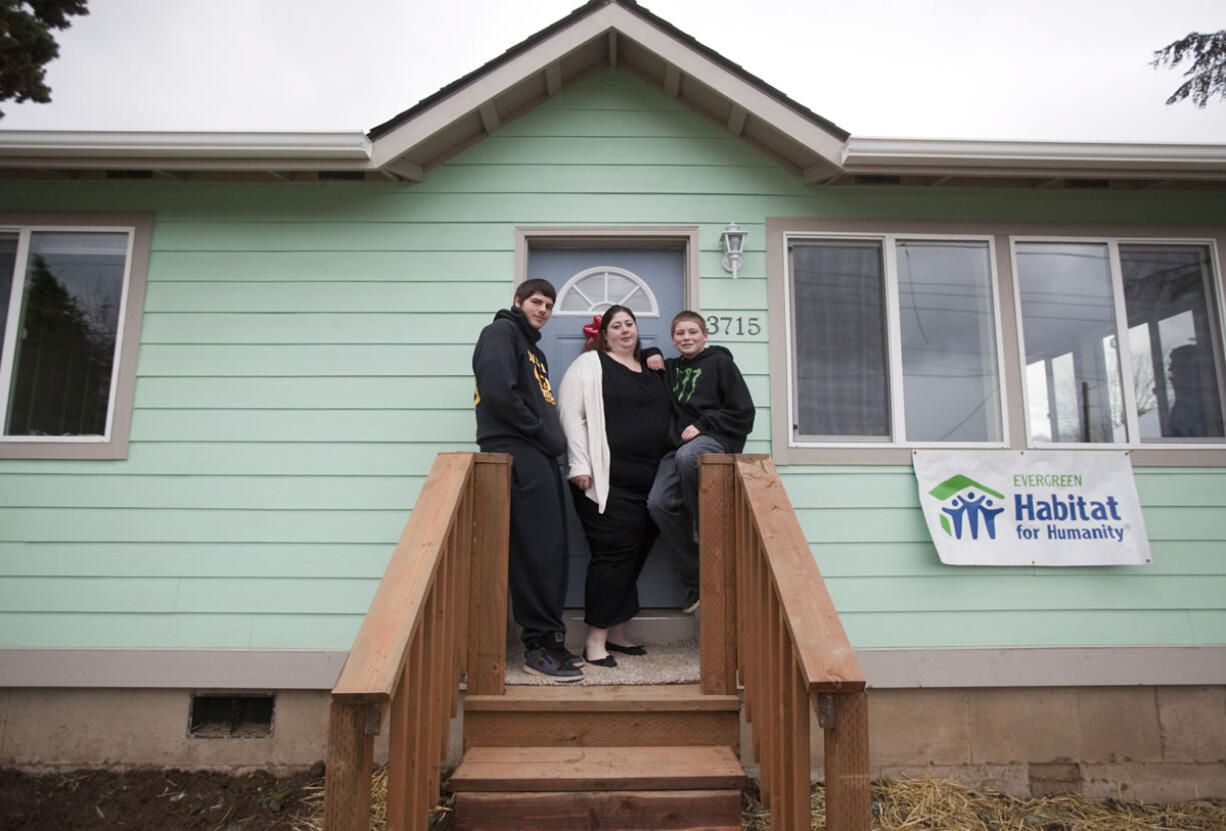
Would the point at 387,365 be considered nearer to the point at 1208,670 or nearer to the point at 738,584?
the point at 738,584

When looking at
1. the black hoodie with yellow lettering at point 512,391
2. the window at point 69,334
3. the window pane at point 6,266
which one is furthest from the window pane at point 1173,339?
the window pane at point 6,266

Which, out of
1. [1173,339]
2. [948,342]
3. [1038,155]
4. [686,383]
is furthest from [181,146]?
[1173,339]

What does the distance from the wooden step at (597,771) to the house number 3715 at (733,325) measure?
2.18 metres

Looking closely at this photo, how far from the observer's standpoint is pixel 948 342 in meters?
4.10

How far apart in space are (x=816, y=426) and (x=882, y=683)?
1.40m

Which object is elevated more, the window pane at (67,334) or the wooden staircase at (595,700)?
the window pane at (67,334)

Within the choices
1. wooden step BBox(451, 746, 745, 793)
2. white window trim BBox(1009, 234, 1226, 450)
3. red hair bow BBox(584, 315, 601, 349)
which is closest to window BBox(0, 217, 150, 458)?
red hair bow BBox(584, 315, 601, 349)

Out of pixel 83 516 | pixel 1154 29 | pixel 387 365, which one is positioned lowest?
pixel 83 516

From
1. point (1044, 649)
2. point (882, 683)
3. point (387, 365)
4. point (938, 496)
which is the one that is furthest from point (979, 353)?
point (387, 365)

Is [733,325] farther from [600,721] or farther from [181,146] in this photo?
[181,146]

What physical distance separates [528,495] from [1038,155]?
10.6 ft

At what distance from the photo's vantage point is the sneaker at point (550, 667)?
3051mm

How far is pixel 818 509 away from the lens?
12.6ft

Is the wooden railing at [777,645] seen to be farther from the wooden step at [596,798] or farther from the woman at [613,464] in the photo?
the woman at [613,464]
